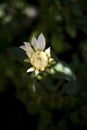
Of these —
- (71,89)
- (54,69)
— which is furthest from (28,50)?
(71,89)

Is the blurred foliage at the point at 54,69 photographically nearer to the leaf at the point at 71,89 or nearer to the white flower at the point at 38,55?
the leaf at the point at 71,89

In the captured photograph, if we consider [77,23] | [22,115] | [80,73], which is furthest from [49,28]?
[22,115]

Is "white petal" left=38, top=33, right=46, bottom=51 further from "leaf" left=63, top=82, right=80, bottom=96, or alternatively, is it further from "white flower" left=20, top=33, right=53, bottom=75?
"leaf" left=63, top=82, right=80, bottom=96

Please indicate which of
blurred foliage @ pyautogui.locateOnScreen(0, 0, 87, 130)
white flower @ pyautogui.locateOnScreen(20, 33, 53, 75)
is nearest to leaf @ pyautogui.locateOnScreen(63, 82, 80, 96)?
blurred foliage @ pyautogui.locateOnScreen(0, 0, 87, 130)

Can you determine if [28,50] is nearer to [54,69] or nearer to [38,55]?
[38,55]

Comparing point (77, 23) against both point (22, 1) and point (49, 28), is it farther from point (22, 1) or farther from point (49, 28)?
point (22, 1)
